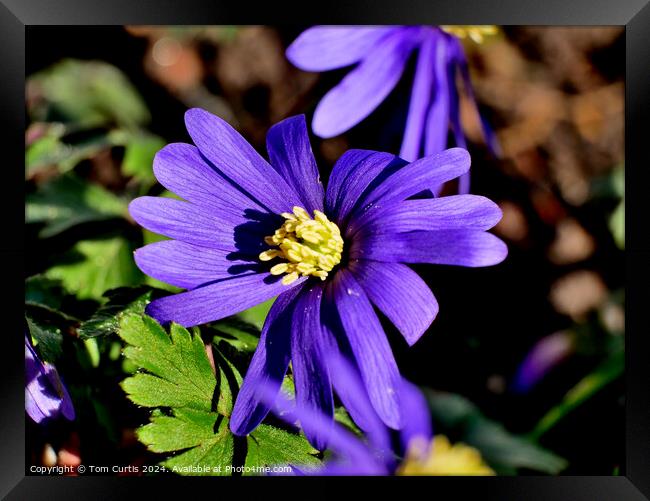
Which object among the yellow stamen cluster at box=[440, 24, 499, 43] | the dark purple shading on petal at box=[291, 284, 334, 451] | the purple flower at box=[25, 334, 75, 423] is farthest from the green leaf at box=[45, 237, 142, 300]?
the yellow stamen cluster at box=[440, 24, 499, 43]

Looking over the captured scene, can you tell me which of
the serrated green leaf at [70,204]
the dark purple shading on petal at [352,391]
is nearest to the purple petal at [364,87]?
the dark purple shading on petal at [352,391]

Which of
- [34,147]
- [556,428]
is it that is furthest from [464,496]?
[34,147]

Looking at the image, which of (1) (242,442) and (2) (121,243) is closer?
(1) (242,442)

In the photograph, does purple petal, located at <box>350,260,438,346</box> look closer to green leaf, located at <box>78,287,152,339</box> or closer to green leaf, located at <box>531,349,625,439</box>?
green leaf, located at <box>78,287,152,339</box>

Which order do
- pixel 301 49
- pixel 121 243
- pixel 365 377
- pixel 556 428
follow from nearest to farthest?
1. pixel 365 377
2. pixel 301 49
3. pixel 121 243
4. pixel 556 428

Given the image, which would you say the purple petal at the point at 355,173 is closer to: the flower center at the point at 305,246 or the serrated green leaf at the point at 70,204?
the flower center at the point at 305,246
